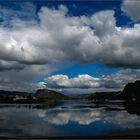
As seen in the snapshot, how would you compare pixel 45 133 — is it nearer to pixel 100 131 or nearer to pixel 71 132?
pixel 71 132

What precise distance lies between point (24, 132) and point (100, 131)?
402 inches

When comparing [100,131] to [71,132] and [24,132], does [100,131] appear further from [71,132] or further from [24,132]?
[24,132]

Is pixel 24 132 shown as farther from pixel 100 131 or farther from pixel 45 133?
pixel 100 131

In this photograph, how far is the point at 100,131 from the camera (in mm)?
40750

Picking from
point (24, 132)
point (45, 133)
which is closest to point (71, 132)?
point (45, 133)

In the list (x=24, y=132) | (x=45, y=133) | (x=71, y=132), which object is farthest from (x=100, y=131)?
(x=24, y=132)

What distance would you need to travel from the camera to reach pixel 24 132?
128 feet

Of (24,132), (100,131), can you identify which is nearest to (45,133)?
(24,132)

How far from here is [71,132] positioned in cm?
3975

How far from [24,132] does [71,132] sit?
6.16m

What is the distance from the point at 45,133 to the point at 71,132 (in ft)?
11.9

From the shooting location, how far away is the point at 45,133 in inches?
1510

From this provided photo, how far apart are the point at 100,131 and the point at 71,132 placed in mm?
4071

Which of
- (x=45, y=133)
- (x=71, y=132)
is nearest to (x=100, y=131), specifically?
(x=71, y=132)
